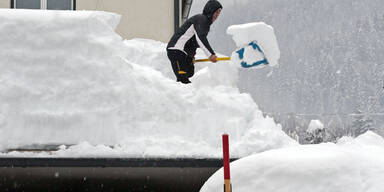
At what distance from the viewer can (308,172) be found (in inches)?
127

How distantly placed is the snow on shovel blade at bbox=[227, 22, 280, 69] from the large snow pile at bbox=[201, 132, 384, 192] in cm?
252

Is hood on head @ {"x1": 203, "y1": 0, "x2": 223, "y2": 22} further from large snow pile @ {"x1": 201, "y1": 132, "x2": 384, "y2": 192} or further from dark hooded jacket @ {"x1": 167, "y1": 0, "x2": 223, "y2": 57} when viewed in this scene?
large snow pile @ {"x1": 201, "y1": 132, "x2": 384, "y2": 192}

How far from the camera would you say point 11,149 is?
4.32 m

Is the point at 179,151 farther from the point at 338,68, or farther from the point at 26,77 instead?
the point at 338,68

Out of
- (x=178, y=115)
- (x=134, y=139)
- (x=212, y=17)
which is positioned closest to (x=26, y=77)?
(x=134, y=139)

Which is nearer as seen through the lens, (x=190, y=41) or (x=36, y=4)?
(x=190, y=41)

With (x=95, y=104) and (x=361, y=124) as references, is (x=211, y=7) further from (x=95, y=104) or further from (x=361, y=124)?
(x=361, y=124)

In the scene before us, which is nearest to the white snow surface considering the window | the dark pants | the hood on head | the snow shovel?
the dark pants

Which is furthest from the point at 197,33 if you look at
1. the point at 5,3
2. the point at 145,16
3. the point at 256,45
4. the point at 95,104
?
the point at 5,3

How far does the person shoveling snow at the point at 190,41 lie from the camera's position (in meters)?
5.70

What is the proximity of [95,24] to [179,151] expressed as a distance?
1.95m

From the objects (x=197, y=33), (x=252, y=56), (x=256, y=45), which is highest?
(x=197, y=33)

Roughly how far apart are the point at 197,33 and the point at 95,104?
1755 mm

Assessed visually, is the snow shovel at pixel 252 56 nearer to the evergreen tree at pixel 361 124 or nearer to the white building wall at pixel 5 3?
the white building wall at pixel 5 3
